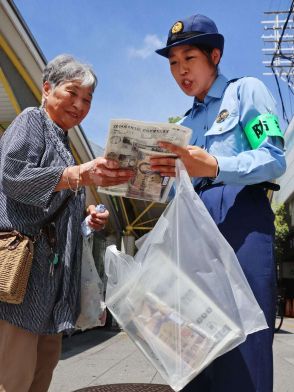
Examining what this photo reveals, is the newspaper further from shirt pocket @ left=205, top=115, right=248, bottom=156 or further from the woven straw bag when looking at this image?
the woven straw bag

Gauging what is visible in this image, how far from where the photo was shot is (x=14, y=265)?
1612mm

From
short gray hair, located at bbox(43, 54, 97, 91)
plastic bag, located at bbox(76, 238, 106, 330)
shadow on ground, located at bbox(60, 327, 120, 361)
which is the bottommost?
shadow on ground, located at bbox(60, 327, 120, 361)

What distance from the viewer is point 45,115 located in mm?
1905

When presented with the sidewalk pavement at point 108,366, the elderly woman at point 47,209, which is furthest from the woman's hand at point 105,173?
the sidewalk pavement at point 108,366

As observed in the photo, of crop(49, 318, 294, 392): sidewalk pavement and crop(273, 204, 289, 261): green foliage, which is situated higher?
crop(49, 318, 294, 392): sidewalk pavement

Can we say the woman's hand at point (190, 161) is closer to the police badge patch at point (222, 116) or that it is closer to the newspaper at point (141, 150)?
the newspaper at point (141, 150)

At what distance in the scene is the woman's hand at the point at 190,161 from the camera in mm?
1457

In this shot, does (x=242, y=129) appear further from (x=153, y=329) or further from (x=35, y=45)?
(x=35, y=45)

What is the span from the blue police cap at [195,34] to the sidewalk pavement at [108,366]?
7.35 feet

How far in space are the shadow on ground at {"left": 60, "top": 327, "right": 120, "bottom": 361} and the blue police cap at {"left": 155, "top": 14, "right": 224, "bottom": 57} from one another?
14.7 feet

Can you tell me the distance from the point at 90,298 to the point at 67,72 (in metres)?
1.03

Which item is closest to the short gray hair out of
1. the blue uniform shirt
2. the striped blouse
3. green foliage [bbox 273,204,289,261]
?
the striped blouse

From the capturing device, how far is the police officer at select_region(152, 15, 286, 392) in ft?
4.91

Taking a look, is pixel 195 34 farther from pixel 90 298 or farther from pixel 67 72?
pixel 90 298
